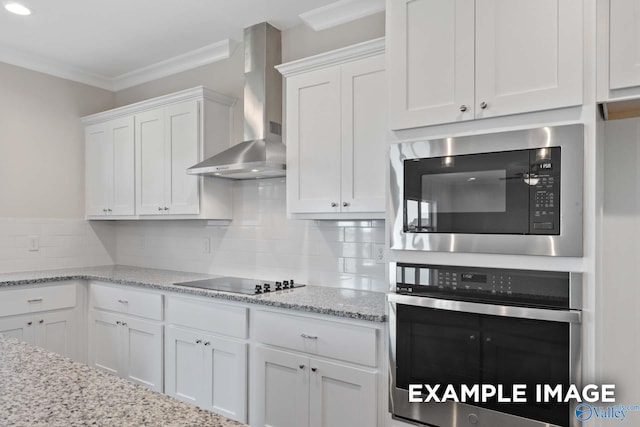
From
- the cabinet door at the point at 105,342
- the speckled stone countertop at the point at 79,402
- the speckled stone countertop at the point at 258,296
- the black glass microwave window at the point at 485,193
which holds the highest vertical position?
the black glass microwave window at the point at 485,193

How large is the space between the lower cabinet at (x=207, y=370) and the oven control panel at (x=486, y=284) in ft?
3.77

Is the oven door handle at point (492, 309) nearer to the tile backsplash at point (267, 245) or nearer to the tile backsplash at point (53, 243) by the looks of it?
the tile backsplash at point (267, 245)

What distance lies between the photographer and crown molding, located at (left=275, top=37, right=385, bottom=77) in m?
2.40

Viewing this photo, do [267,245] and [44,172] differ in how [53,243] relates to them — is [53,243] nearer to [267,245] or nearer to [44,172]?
[44,172]

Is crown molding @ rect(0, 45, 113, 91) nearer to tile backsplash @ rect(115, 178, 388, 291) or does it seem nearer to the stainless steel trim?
tile backsplash @ rect(115, 178, 388, 291)

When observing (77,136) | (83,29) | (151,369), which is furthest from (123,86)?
(151,369)

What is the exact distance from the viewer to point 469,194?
1773mm

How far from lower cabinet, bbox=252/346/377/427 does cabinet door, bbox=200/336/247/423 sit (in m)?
0.10

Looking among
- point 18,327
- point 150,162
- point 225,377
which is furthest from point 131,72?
point 225,377

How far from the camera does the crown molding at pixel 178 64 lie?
3.51 metres

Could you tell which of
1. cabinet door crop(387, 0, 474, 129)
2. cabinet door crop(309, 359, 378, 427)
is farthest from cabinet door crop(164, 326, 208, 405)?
cabinet door crop(387, 0, 474, 129)

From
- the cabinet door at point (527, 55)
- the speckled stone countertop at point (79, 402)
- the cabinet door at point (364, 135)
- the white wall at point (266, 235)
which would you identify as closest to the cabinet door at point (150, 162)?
the white wall at point (266, 235)

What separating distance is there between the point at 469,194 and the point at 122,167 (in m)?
3.09

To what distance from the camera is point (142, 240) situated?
4.17 m
